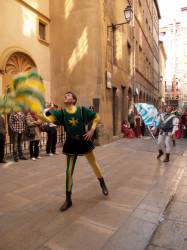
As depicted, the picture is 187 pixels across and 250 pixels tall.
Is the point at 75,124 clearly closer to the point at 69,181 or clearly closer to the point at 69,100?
the point at 69,100

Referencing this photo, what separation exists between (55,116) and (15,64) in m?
8.20

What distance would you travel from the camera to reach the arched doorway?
11209 mm

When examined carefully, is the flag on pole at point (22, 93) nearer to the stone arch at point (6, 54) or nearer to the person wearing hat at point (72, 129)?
the person wearing hat at point (72, 129)

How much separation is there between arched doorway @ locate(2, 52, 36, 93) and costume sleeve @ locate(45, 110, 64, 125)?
7.13m

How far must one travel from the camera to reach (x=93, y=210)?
444 centimetres

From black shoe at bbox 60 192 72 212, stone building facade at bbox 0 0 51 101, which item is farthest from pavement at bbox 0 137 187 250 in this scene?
stone building facade at bbox 0 0 51 101

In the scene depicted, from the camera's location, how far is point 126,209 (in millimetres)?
4480

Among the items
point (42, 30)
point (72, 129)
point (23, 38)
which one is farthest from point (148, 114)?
point (42, 30)

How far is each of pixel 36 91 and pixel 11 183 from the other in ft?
11.5

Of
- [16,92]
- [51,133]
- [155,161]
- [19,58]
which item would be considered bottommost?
[155,161]

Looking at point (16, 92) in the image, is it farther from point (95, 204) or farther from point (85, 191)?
point (85, 191)

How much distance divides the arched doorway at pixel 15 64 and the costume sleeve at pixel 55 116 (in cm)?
713

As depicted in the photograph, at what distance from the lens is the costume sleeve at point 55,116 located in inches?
169

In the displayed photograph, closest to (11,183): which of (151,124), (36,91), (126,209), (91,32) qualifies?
(126,209)
